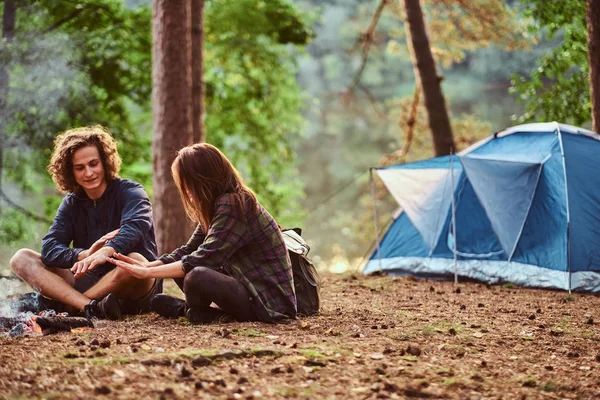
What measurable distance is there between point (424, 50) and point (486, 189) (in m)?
3.84

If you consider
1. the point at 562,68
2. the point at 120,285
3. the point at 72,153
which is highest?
the point at 562,68

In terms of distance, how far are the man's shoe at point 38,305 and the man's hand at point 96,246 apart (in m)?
0.40

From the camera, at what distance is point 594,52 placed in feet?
25.5

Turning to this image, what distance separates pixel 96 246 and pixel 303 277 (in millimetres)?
1293

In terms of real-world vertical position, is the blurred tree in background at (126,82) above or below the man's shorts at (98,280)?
above

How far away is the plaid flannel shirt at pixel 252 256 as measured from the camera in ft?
13.5

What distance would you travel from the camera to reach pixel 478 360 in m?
3.55

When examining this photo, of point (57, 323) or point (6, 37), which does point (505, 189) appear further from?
point (6, 37)

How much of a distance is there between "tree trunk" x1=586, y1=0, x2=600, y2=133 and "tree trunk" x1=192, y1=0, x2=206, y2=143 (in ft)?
15.0

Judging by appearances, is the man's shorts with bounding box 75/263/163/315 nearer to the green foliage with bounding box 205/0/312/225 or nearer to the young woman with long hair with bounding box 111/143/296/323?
the young woman with long hair with bounding box 111/143/296/323

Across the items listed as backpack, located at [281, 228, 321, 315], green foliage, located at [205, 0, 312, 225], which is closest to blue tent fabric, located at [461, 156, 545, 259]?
backpack, located at [281, 228, 321, 315]

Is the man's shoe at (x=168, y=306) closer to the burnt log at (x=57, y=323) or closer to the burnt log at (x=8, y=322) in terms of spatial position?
the burnt log at (x=57, y=323)

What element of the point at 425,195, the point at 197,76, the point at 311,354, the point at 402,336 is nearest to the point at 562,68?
the point at 425,195

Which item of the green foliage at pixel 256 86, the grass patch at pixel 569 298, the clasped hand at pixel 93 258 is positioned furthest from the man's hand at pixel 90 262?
the green foliage at pixel 256 86
